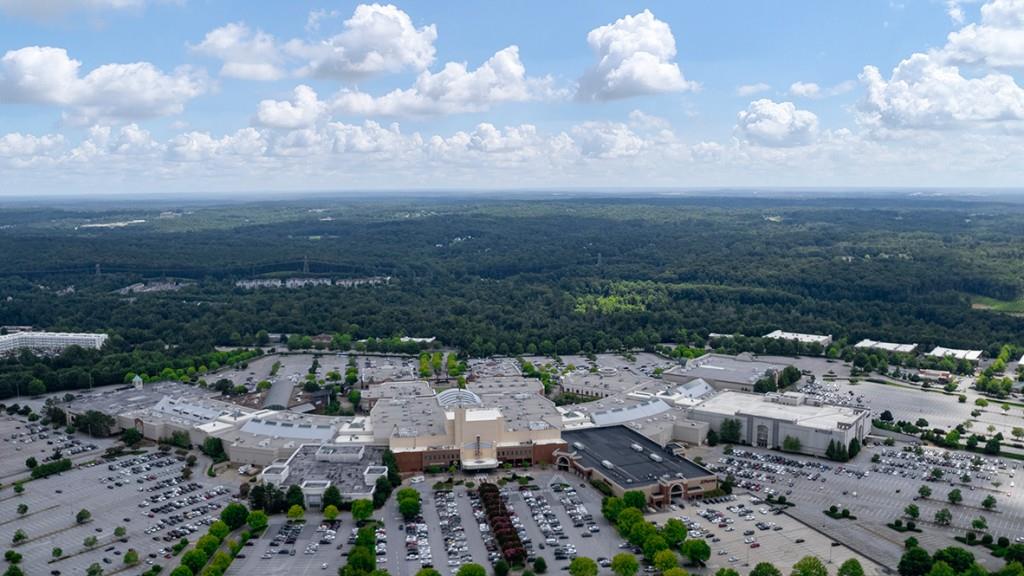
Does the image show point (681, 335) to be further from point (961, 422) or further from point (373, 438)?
point (373, 438)

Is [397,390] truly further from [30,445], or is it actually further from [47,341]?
[47,341]

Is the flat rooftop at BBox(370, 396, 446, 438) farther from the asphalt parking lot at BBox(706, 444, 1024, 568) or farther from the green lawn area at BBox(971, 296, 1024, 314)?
the green lawn area at BBox(971, 296, 1024, 314)

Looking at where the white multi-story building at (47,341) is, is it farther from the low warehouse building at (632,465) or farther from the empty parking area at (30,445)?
the low warehouse building at (632,465)

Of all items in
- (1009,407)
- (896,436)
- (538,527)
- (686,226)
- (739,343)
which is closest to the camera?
(538,527)

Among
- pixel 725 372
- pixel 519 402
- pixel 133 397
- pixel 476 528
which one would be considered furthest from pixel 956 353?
pixel 133 397

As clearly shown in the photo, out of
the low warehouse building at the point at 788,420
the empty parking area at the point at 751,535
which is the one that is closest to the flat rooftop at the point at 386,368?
the low warehouse building at the point at 788,420

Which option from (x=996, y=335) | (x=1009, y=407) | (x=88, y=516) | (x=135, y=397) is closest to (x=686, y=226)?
(x=996, y=335)
